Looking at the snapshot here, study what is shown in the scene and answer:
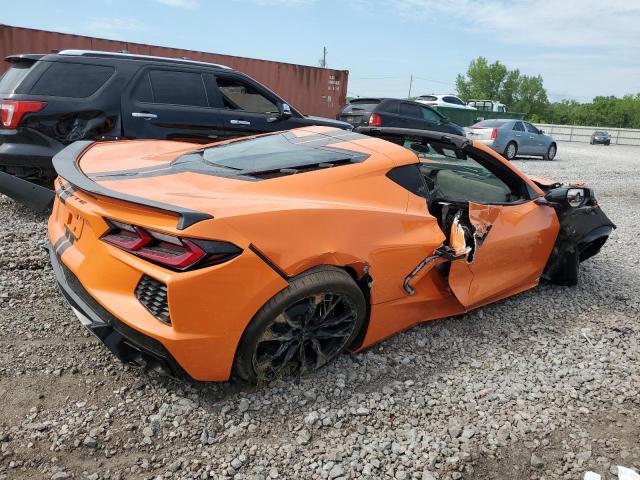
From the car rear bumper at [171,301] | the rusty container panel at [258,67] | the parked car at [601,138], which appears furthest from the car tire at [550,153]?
the parked car at [601,138]

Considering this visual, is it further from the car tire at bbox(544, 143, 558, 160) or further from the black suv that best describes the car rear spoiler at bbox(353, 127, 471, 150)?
the car tire at bbox(544, 143, 558, 160)

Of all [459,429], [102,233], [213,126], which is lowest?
[459,429]

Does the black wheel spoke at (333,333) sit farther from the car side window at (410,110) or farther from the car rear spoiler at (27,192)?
the car side window at (410,110)

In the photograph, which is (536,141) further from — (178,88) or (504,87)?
(504,87)

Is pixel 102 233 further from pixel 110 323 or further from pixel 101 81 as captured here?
pixel 101 81

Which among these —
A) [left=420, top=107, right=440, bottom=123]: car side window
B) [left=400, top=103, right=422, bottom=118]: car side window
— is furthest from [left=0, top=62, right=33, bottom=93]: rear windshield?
[left=420, top=107, right=440, bottom=123]: car side window

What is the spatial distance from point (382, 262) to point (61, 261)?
1.71 m

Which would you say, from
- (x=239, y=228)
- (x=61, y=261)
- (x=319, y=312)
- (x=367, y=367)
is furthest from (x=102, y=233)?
(x=367, y=367)

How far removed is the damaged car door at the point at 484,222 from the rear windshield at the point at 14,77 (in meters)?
3.85

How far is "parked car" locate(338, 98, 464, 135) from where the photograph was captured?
12.6 m

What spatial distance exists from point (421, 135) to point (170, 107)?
3130 millimetres

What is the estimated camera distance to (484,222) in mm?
3369

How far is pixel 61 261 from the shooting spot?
2625 mm

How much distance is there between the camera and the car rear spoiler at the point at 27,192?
161 inches
